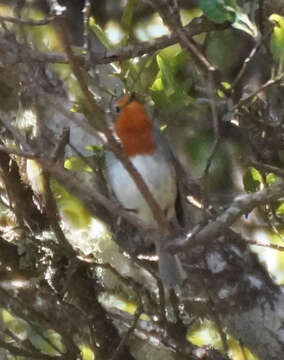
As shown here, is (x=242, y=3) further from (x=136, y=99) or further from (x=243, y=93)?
(x=136, y=99)

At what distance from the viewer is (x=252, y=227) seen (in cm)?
265

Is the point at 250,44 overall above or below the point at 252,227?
above

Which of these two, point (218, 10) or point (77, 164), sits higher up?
point (218, 10)

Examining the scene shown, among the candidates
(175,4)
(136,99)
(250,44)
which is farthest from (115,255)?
(175,4)

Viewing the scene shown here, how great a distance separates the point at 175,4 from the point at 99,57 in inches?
9.9

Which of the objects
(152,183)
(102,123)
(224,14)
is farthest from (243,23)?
(152,183)

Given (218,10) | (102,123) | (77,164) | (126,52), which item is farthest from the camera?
(77,164)

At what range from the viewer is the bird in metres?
2.59

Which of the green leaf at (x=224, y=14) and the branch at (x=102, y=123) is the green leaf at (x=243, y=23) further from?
the branch at (x=102, y=123)

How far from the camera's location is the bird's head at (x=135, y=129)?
2.67 m

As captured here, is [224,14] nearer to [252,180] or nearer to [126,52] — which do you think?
[126,52]

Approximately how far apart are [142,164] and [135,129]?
134mm

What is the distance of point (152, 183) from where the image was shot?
2621 millimetres

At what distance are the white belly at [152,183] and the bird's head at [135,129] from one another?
55 mm
